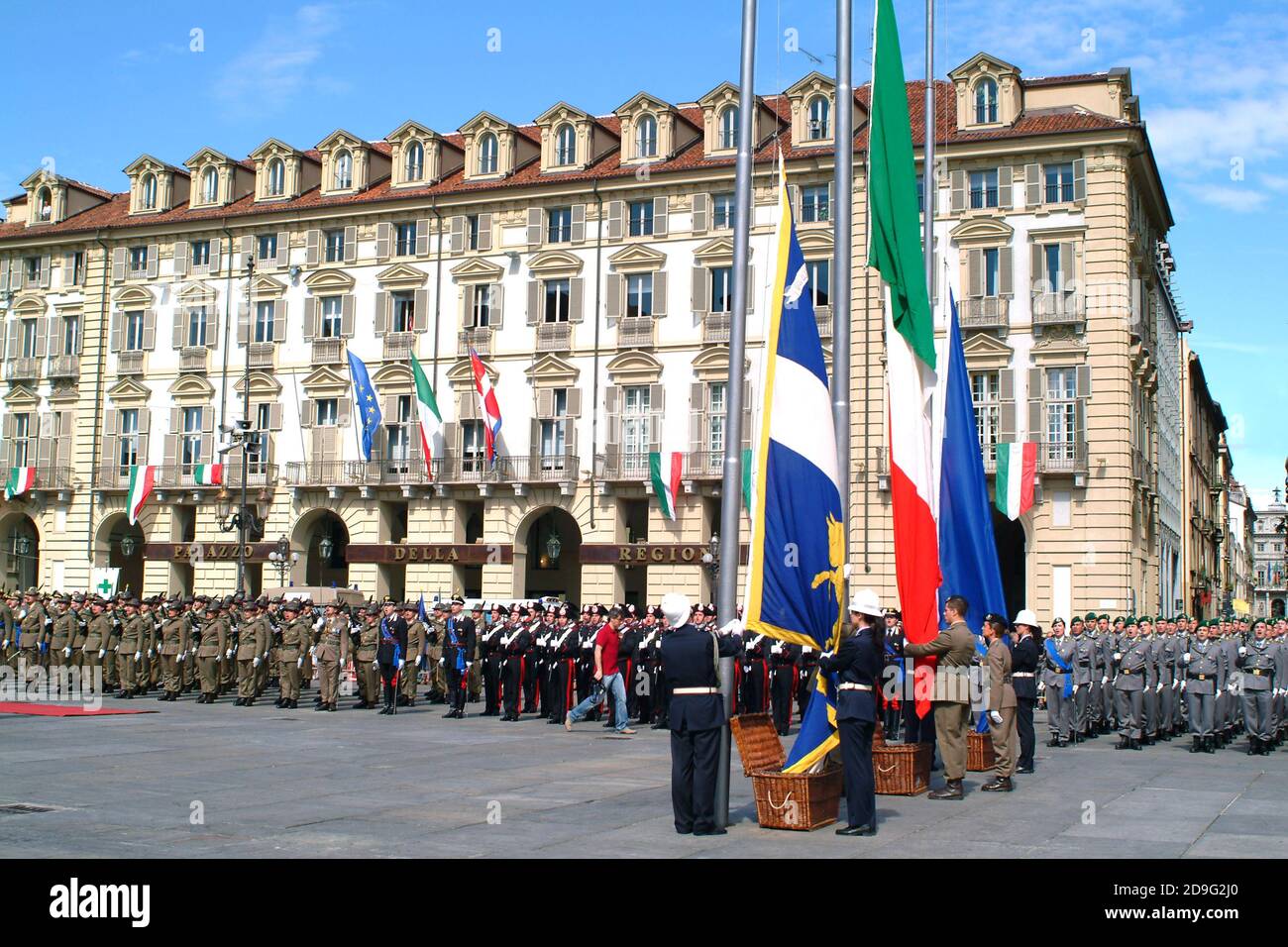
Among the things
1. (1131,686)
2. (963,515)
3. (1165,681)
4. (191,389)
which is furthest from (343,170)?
(963,515)

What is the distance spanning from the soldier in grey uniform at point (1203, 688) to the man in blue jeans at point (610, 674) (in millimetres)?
8214

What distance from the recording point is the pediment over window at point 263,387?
4847 cm

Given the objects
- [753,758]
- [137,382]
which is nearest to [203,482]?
[137,382]

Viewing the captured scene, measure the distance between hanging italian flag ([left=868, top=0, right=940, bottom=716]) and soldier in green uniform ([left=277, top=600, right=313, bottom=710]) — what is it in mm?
14148

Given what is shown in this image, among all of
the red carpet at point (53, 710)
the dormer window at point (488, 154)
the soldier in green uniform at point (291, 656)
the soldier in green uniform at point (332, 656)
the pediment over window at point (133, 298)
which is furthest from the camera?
the pediment over window at point (133, 298)

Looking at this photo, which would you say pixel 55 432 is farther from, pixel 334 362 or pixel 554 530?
pixel 554 530

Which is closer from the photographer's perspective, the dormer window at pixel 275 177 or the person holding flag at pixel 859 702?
the person holding flag at pixel 859 702

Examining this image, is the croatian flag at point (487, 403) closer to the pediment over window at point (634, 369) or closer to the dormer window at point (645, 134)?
the pediment over window at point (634, 369)

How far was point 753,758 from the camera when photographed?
11.6 metres

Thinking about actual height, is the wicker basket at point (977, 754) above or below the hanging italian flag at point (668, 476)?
below

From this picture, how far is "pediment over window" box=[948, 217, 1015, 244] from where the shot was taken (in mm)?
39469

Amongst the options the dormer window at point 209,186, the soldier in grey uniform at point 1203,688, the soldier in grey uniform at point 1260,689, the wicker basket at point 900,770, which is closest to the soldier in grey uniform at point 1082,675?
the soldier in grey uniform at point 1203,688

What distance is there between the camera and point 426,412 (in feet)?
143

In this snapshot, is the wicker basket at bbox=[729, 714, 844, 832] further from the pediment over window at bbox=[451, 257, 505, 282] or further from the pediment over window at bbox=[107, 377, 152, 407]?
the pediment over window at bbox=[107, 377, 152, 407]
